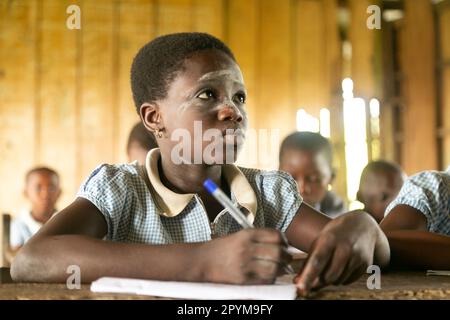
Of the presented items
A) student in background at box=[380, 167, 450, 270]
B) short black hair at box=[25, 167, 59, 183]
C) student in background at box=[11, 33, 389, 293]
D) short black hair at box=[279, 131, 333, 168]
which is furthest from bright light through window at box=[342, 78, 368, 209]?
student in background at box=[11, 33, 389, 293]

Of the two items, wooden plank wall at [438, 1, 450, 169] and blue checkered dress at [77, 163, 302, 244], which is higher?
wooden plank wall at [438, 1, 450, 169]

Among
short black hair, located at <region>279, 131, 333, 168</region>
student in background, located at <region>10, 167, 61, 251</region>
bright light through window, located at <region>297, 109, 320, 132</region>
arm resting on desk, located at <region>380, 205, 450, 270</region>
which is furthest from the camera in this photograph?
bright light through window, located at <region>297, 109, 320, 132</region>

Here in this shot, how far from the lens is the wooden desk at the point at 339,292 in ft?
2.10

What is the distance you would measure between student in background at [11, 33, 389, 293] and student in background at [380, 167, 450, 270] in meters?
0.11

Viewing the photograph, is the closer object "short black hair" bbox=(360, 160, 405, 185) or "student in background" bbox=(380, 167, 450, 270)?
"student in background" bbox=(380, 167, 450, 270)

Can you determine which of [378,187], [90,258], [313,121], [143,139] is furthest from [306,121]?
[90,258]

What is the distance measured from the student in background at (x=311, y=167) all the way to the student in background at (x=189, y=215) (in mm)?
1306

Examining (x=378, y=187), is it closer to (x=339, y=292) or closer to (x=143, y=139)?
(x=143, y=139)

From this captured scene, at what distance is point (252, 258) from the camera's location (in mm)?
714

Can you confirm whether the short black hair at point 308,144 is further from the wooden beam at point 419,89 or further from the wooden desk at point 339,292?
the wooden desk at point 339,292

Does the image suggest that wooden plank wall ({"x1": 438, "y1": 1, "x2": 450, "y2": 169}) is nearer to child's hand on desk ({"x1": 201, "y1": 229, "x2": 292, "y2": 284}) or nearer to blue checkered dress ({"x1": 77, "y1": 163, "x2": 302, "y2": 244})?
blue checkered dress ({"x1": 77, "y1": 163, "x2": 302, "y2": 244})

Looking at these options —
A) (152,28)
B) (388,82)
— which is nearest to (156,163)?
(152,28)

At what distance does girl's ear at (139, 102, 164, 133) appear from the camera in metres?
1.16
